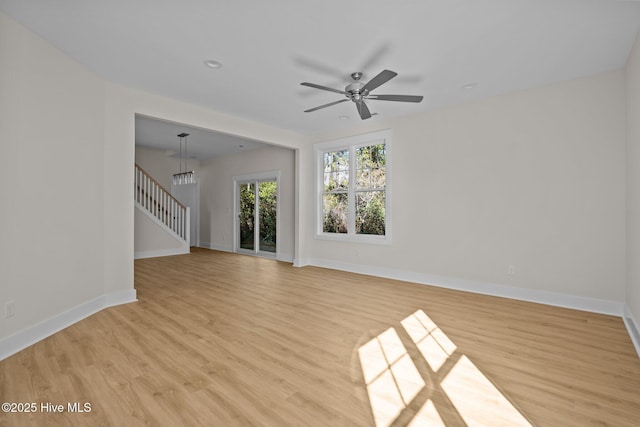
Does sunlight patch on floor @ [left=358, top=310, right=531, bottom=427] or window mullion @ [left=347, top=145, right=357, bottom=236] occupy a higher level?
window mullion @ [left=347, top=145, right=357, bottom=236]

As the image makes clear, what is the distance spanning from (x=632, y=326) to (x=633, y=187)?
4.42 ft

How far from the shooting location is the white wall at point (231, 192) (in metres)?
6.95

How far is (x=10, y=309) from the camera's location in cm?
Result: 244

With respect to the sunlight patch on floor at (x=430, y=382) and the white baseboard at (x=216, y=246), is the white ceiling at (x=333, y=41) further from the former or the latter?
the white baseboard at (x=216, y=246)

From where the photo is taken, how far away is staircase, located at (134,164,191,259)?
23.6 ft

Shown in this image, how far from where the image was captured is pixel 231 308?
140 inches

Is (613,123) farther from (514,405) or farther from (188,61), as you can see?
(188,61)

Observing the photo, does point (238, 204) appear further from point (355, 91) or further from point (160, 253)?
point (355, 91)

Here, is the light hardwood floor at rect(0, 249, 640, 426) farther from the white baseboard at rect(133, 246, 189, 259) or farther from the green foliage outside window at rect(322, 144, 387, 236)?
the white baseboard at rect(133, 246, 189, 259)

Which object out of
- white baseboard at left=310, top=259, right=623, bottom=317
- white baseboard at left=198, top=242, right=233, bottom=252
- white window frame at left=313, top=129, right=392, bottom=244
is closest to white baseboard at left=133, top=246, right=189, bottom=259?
white baseboard at left=198, top=242, right=233, bottom=252

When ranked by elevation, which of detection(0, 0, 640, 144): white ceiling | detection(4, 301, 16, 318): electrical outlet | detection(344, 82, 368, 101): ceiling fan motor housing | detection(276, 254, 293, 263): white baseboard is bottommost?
detection(276, 254, 293, 263): white baseboard

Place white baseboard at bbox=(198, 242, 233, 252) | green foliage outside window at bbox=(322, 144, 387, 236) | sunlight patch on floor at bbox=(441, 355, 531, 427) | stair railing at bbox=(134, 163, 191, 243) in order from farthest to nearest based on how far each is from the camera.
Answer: white baseboard at bbox=(198, 242, 233, 252) → stair railing at bbox=(134, 163, 191, 243) → green foliage outside window at bbox=(322, 144, 387, 236) → sunlight patch on floor at bbox=(441, 355, 531, 427)

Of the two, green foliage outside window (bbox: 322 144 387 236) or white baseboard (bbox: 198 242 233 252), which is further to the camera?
white baseboard (bbox: 198 242 233 252)

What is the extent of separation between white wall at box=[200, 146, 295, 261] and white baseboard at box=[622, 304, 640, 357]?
Result: 5.38 meters
